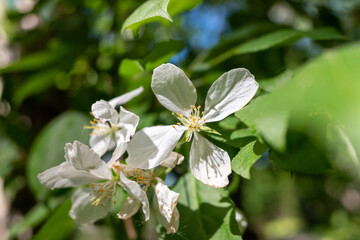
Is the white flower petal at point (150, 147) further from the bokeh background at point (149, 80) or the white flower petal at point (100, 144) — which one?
the white flower petal at point (100, 144)

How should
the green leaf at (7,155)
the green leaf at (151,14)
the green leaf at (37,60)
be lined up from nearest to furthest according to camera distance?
the green leaf at (151,14) < the green leaf at (37,60) < the green leaf at (7,155)

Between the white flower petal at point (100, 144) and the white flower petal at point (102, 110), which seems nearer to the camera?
the white flower petal at point (102, 110)

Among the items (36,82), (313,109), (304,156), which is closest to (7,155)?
(36,82)

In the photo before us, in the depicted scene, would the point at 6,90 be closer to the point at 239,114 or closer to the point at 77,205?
the point at 77,205

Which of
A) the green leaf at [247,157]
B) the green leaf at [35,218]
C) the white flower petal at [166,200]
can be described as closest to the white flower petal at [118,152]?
the white flower petal at [166,200]

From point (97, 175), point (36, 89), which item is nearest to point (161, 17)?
point (97, 175)

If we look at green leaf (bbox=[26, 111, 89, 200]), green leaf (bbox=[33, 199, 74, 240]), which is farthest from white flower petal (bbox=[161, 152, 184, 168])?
green leaf (bbox=[26, 111, 89, 200])

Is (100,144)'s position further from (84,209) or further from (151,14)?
(151,14)
